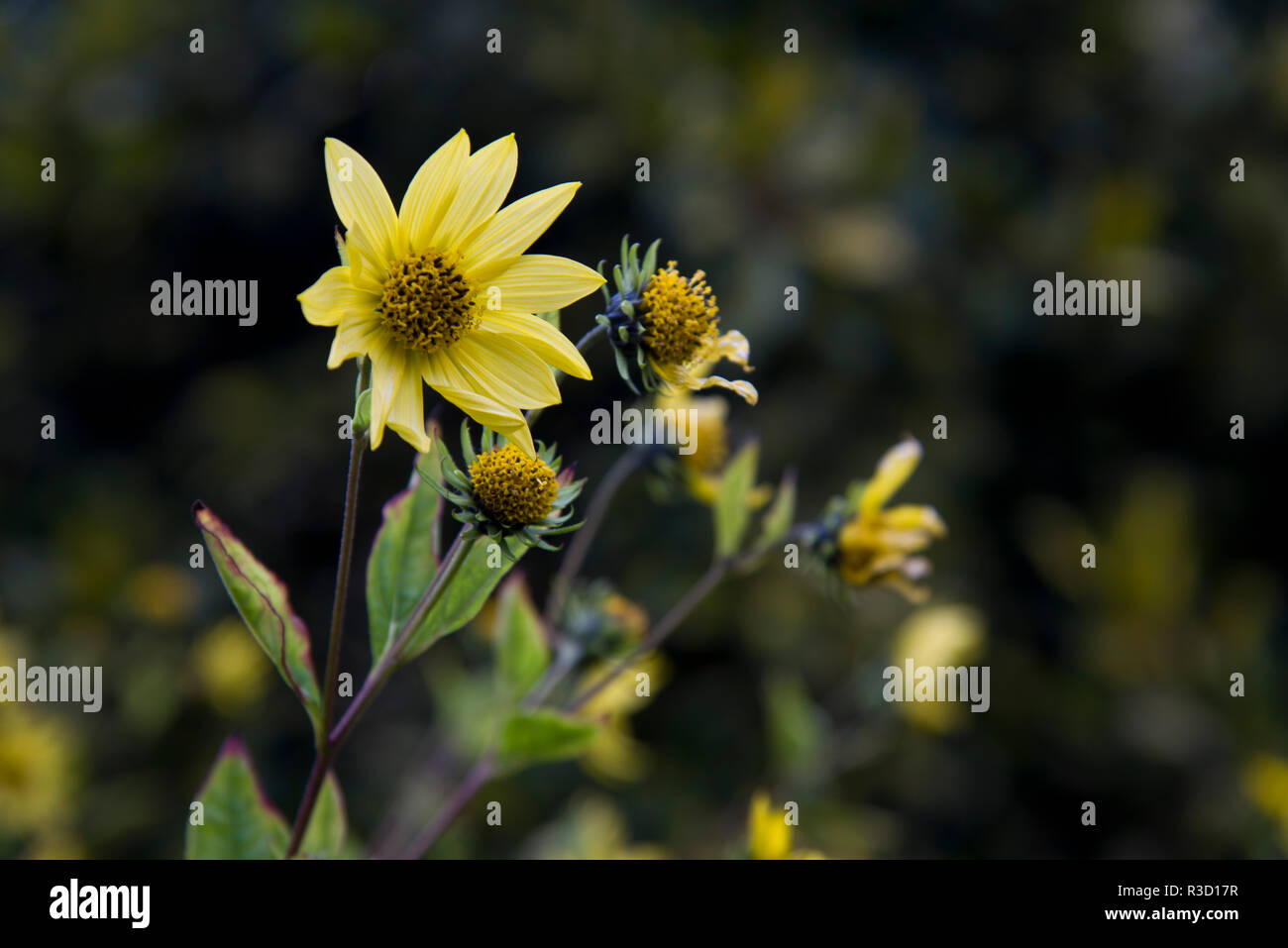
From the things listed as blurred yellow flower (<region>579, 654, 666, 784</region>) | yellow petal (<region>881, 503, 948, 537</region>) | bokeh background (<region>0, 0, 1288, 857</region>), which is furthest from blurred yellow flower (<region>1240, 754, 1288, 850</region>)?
yellow petal (<region>881, 503, 948, 537</region>)

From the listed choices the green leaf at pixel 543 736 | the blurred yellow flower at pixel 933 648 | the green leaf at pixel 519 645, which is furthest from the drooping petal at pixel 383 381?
the blurred yellow flower at pixel 933 648

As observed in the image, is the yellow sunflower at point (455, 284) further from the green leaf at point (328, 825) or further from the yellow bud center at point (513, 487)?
the green leaf at point (328, 825)

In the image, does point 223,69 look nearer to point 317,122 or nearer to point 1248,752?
point 317,122

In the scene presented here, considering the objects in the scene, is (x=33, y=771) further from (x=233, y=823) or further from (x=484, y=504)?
(x=484, y=504)

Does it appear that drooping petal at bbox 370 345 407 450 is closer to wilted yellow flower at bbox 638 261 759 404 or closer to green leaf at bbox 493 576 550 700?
wilted yellow flower at bbox 638 261 759 404

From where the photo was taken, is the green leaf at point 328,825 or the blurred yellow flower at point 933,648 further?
the blurred yellow flower at point 933,648

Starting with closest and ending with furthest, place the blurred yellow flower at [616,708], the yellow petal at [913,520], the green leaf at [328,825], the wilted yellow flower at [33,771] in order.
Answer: the green leaf at [328,825] < the yellow petal at [913,520] < the blurred yellow flower at [616,708] < the wilted yellow flower at [33,771]
